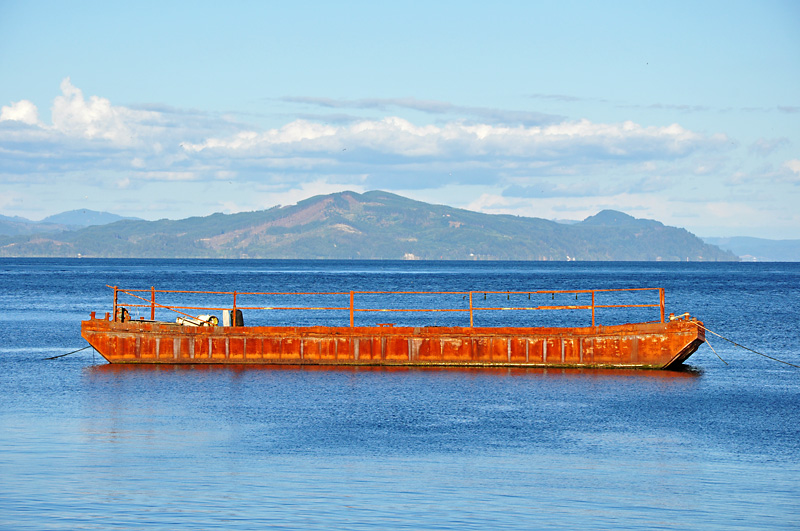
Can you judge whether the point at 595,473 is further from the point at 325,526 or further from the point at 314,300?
the point at 314,300

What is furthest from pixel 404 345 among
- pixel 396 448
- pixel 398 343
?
pixel 396 448

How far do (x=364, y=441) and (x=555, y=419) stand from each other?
737 cm

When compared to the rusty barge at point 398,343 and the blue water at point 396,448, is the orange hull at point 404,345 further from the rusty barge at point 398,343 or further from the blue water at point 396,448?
the blue water at point 396,448

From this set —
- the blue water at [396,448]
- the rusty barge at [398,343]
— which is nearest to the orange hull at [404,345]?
the rusty barge at [398,343]

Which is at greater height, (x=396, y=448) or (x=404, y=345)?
(x=404, y=345)

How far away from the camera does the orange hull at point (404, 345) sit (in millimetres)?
41719

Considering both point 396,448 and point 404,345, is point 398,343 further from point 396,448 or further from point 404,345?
point 396,448

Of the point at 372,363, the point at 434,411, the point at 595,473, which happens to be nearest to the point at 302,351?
the point at 372,363

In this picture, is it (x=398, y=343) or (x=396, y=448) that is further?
(x=398, y=343)

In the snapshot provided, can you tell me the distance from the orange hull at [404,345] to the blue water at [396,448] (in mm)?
969

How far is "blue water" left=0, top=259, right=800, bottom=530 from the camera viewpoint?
18734 mm

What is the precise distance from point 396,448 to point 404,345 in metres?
17.9

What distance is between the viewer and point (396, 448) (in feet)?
83.1

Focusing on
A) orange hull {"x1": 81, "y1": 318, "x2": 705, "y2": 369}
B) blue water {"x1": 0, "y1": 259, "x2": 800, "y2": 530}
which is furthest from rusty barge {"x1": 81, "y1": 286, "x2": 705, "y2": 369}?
blue water {"x1": 0, "y1": 259, "x2": 800, "y2": 530}
